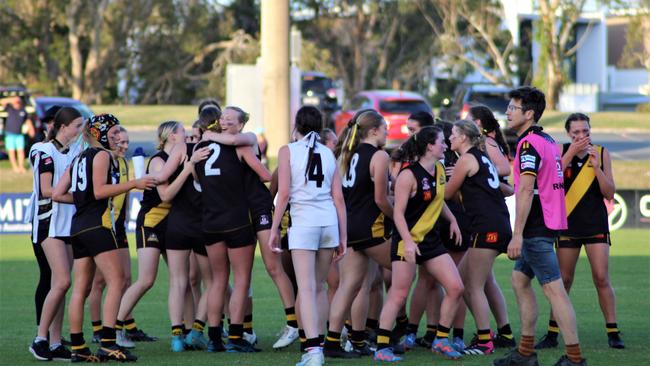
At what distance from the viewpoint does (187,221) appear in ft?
31.3

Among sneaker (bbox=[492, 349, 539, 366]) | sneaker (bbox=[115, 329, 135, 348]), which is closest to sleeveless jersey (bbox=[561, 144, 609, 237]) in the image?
sneaker (bbox=[492, 349, 539, 366])

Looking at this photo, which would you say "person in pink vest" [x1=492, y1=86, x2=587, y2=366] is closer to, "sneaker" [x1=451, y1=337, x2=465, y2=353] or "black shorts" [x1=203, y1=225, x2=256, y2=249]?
"sneaker" [x1=451, y1=337, x2=465, y2=353]

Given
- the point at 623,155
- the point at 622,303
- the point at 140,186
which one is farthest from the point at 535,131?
the point at 623,155

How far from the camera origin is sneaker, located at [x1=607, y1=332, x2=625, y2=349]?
9.48 m

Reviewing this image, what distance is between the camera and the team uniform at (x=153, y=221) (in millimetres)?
9828

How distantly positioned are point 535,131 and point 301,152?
1.80m

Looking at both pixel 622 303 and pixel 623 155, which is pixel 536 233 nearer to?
pixel 622 303

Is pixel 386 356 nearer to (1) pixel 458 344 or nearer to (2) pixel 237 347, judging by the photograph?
(1) pixel 458 344

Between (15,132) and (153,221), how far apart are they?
739 inches

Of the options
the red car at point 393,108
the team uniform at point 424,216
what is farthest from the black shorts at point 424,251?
the red car at point 393,108

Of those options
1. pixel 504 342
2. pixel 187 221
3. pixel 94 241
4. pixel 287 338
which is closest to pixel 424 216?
pixel 504 342

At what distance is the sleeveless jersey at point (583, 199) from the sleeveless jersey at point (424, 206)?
129 cm

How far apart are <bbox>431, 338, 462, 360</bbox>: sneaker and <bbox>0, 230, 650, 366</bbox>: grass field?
0.08m

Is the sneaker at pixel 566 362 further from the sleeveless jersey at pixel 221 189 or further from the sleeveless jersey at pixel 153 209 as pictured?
the sleeveless jersey at pixel 153 209
